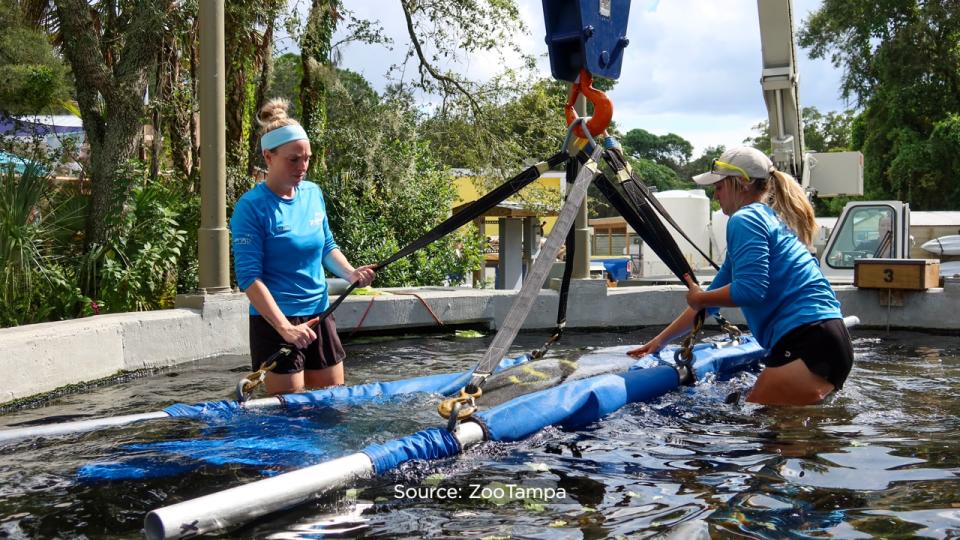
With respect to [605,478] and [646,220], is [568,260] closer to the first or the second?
[646,220]

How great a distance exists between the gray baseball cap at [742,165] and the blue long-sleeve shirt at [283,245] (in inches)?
95.4

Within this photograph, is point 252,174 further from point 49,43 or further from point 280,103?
point 280,103

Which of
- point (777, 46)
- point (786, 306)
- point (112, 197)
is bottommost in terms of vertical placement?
point (786, 306)

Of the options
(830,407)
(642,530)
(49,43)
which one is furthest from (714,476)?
(49,43)

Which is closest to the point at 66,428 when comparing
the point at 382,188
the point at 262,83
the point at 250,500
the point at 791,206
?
the point at 250,500

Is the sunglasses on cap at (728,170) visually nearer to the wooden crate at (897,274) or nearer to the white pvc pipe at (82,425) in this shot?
the white pvc pipe at (82,425)

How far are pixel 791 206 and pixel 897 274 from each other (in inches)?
284

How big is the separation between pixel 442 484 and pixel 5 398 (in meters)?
3.82

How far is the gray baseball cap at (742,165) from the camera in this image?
532 centimetres

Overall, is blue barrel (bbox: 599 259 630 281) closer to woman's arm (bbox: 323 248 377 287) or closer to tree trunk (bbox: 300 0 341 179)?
tree trunk (bbox: 300 0 341 179)

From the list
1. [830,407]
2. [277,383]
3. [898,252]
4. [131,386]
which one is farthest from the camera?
[898,252]

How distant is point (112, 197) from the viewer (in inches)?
369

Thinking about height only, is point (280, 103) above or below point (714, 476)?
above

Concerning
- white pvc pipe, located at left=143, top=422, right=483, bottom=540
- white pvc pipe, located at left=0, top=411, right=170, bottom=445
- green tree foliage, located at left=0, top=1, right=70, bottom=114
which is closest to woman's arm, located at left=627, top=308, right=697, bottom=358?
white pvc pipe, located at left=143, top=422, right=483, bottom=540
